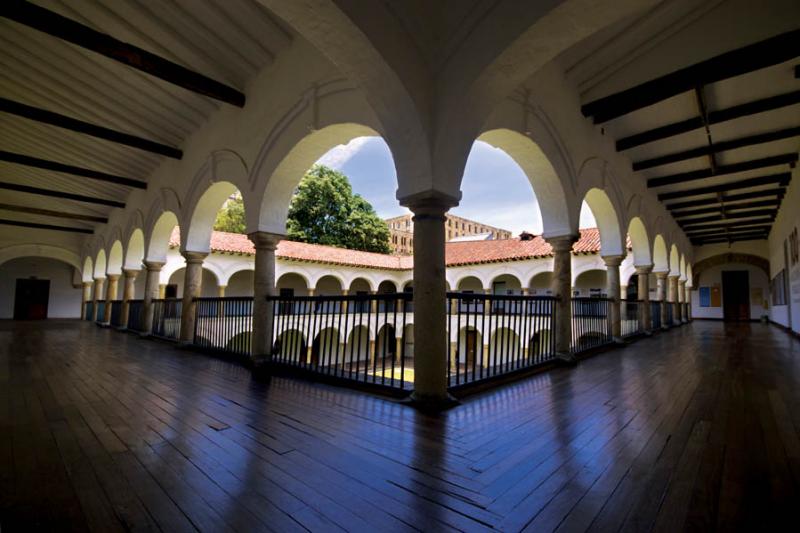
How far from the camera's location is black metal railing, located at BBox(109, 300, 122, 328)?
432 inches

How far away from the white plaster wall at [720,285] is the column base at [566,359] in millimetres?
19087

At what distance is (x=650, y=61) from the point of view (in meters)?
5.44

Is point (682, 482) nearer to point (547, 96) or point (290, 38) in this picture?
point (547, 96)

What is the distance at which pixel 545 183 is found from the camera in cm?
572

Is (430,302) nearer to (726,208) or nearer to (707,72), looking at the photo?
(707,72)

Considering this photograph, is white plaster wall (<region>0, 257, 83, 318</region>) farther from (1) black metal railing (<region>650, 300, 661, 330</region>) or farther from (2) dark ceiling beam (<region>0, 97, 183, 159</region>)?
(1) black metal railing (<region>650, 300, 661, 330</region>)

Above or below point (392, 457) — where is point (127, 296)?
above

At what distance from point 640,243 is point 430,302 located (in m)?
8.59

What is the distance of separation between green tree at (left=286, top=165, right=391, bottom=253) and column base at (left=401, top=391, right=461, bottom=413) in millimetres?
20384

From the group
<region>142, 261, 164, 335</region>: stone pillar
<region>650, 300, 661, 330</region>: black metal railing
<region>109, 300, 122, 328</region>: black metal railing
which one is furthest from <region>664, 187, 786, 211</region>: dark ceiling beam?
<region>109, 300, 122, 328</region>: black metal railing

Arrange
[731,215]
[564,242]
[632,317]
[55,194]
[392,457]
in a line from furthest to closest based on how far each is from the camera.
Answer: [731,215] → [55,194] → [632,317] → [564,242] → [392,457]

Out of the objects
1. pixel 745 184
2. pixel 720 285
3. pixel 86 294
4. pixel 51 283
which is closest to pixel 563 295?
pixel 745 184

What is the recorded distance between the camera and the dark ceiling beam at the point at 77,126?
5641mm

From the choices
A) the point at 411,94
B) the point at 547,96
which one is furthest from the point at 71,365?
the point at 547,96
